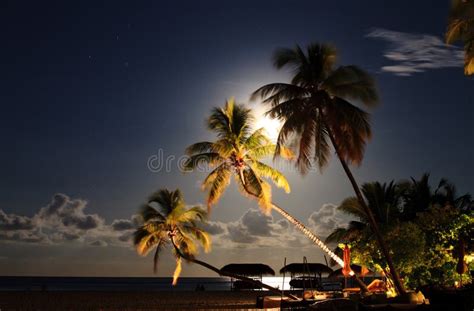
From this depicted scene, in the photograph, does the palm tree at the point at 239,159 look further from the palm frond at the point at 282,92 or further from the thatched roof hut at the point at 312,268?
the thatched roof hut at the point at 312,268

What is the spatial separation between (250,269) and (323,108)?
2693 centimetres

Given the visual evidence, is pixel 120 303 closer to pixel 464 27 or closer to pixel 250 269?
pixel 250 269

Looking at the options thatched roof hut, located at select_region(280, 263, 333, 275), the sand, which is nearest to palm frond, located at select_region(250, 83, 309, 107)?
the sand

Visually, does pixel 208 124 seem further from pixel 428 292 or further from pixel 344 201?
pixel 428 292

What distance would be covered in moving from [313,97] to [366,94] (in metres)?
1.88

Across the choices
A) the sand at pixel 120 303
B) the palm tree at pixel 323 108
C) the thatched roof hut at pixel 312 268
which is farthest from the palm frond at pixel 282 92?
the thatched roof hut at pixel 312 268

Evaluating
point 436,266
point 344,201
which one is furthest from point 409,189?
point 436,266

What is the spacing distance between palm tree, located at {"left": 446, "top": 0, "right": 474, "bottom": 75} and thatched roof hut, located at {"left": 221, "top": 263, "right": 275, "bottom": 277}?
32.7m

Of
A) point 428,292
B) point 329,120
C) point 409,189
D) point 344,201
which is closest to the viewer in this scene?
point 428,292

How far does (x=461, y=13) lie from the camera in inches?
522

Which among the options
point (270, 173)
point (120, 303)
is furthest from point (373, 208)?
point (120, 303)

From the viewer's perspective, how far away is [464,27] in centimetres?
1416

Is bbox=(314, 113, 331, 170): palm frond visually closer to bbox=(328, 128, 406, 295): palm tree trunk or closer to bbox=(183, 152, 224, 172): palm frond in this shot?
bbox=(328, 128, 406, 295): palm tree trunk

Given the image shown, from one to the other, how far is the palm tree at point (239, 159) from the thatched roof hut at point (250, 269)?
21.0 meters
